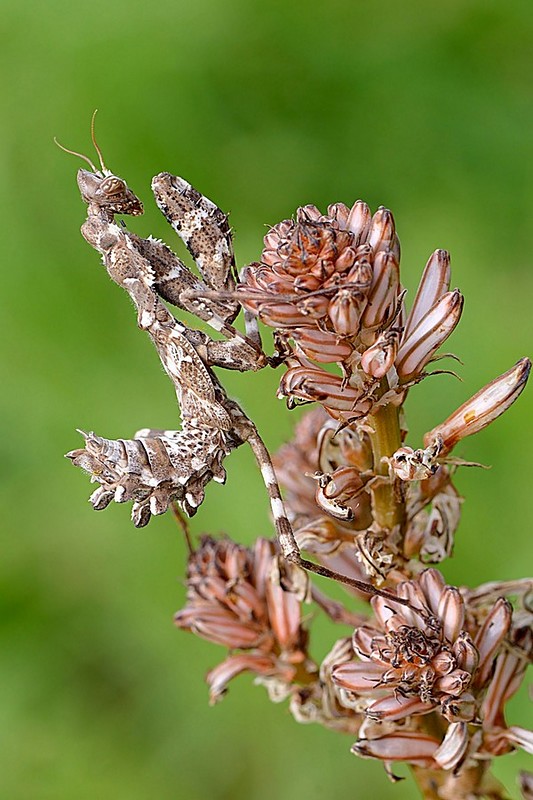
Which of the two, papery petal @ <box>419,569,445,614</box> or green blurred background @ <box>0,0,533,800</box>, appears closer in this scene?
papery petal @ <box>419,569,445,614</box>

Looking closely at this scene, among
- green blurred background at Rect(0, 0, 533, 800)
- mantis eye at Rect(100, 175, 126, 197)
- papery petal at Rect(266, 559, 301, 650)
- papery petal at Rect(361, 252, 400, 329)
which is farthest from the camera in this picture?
green blurred background at Rect(0, 0, 533, 800)

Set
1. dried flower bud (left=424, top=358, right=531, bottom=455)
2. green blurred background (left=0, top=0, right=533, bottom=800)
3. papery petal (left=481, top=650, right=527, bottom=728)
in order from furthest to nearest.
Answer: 1. green blurred background (left=0, top=0, right=533, bottom=800)
2. papery petal (left=481, top=650, right=527, bottom=728)
3. dried flower bud (left=424, top=358, right=531, bottom=455)

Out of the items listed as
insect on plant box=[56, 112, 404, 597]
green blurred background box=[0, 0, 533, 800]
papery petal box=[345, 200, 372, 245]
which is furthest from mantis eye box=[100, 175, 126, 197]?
green blurred background box=[0, 0, 533, 800]

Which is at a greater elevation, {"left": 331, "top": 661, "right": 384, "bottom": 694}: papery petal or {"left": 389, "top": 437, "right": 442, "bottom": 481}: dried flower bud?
{"left": 389, "top": 437, "right": 442, "bottom": 481}: dried flower bud

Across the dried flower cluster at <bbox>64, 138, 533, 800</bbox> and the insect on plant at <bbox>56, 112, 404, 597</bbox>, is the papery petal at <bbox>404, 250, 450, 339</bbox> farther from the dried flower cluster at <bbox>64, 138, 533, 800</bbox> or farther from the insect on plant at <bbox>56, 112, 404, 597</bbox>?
the insect on plant at <bbox>56, 112, 404, 597</bbox>

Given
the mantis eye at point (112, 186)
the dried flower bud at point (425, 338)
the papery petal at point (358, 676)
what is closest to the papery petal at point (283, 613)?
the papery petal at point (358, 676)

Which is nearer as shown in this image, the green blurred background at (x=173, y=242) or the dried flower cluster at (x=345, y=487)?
the dried flower cluster at (x=345, y=487)

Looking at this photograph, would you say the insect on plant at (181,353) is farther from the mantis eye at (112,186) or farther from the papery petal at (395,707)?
the papery petal at (395,707)
